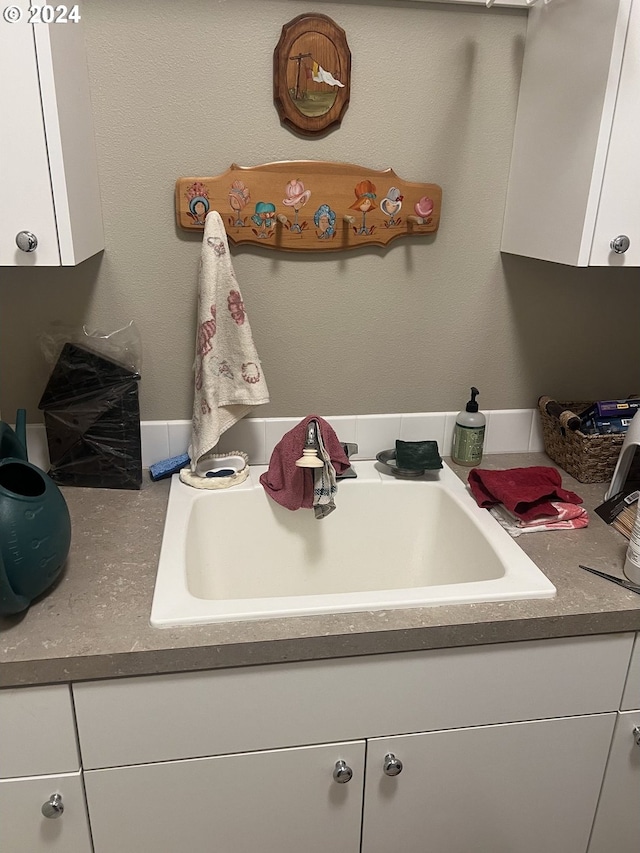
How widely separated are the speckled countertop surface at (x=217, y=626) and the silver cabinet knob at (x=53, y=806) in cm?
22

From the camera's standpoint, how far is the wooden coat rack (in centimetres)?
133

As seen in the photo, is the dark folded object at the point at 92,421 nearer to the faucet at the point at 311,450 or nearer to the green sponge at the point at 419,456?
the faucet at the point at 311,450

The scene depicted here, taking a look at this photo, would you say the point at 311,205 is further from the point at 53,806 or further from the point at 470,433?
the point at 53,806

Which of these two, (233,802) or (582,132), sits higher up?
(582,132)

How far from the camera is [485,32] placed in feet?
4.37

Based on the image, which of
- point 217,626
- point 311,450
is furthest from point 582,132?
point 217,626

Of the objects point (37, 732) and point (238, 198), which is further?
point (238, 198)

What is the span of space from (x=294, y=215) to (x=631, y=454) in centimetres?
85

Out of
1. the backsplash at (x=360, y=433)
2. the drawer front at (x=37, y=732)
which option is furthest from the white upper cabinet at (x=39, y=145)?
the drawer front at (x=37, y=732)

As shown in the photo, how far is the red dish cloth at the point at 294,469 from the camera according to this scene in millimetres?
1365

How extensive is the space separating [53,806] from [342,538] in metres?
0.71

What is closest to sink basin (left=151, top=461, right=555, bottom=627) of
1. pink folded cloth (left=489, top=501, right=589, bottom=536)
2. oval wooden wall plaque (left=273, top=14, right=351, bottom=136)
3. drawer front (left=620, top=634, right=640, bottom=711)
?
pink folded cloth (left=489, top=501, right=589, bottom=536)

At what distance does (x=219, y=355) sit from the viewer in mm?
1375

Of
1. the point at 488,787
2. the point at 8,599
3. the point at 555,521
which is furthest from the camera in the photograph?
the point at 555,521
